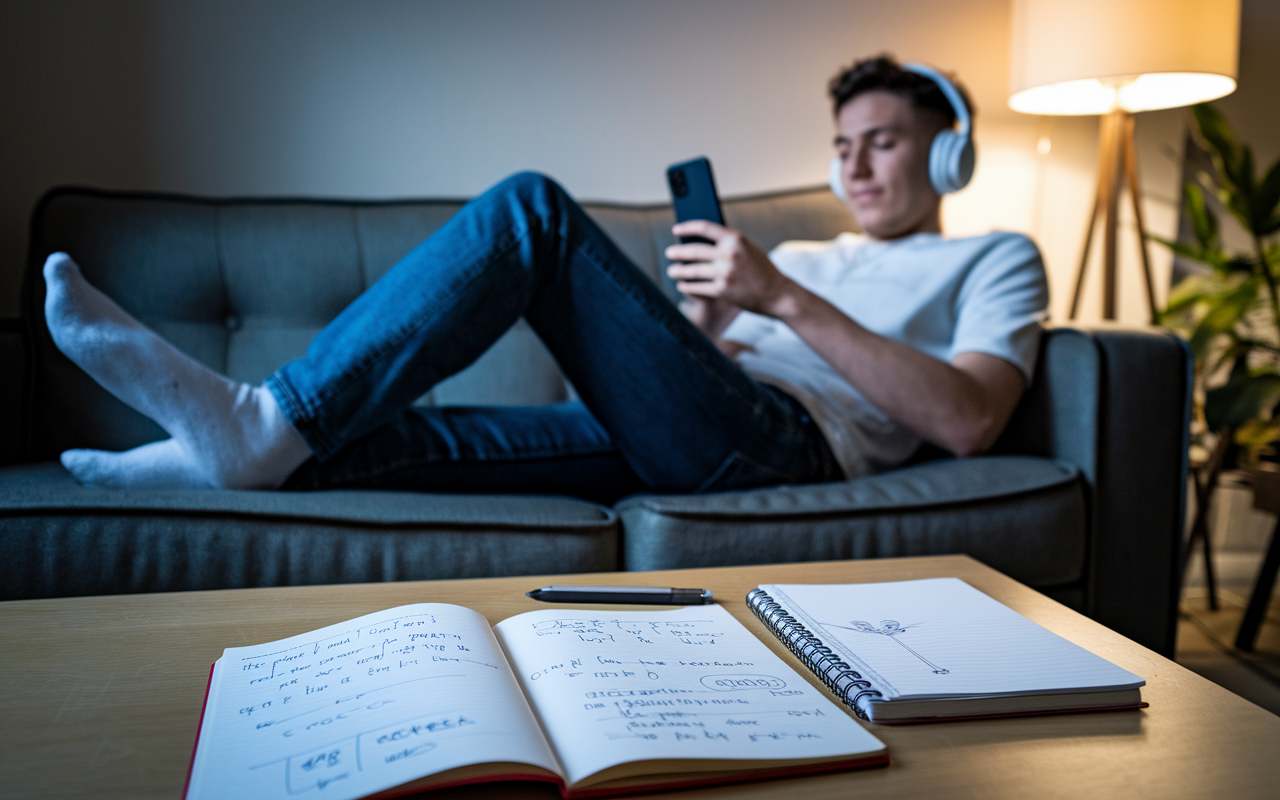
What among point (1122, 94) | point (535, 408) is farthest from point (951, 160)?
point (1122, 94)

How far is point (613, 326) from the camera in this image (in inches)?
39.2

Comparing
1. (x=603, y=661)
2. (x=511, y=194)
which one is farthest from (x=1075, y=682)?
(x=511, y=194)

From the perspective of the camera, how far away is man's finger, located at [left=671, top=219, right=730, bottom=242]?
1087mm

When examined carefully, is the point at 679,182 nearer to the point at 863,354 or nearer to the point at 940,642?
the point at 863,354

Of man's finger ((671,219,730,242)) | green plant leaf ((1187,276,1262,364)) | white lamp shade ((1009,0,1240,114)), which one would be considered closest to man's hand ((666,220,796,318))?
man's finger ((671,219,730,242))

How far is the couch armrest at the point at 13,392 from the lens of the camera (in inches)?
44.7

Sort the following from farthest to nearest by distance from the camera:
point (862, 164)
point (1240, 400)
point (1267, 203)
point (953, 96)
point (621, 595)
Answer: point (1267, 203) → point (1240, 400) → point (862, 164) → point (953, 96) → point (621, 595)

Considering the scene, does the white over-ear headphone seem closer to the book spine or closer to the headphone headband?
the headphone headband

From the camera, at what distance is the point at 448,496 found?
95cm

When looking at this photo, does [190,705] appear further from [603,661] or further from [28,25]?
[28,25]

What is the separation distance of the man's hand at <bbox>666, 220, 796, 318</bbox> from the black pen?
0.55 meters

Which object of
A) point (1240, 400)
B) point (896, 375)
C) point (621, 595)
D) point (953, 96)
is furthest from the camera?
point (1240, 400)

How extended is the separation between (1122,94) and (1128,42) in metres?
0.25

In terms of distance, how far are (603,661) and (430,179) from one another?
1.50m
